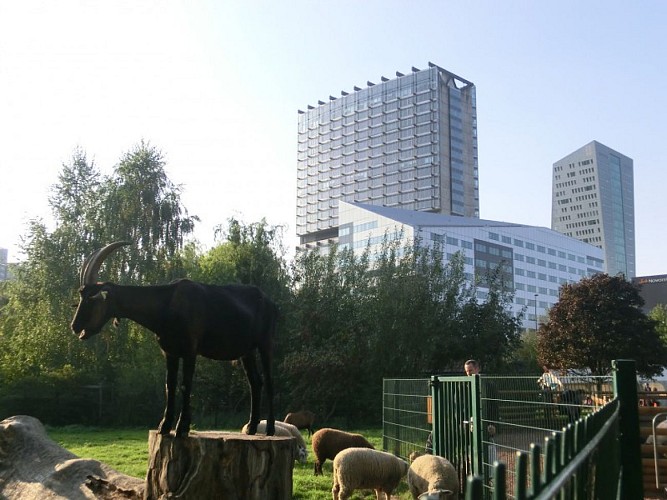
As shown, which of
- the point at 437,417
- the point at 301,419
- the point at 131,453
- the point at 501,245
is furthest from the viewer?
the point at 501,245

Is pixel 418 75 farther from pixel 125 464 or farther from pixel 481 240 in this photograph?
pixel 125 464

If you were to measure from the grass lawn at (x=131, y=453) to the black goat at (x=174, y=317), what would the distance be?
5.02m

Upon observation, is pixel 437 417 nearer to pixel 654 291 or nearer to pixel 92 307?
pixel 92 307

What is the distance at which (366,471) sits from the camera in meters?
9.05

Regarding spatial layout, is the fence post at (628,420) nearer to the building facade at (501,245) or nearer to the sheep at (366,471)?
the sheep at (366,471)

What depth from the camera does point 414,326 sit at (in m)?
24.1

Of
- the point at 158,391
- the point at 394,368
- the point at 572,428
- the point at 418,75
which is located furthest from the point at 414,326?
the point at 418,75

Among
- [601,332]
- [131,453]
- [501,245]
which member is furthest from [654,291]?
[131,453]

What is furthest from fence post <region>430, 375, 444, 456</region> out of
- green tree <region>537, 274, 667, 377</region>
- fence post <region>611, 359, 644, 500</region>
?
green tree <region>537, 274, 667, 377</region>

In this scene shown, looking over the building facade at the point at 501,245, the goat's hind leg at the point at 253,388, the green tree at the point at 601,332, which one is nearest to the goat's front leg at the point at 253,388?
the goat's hind leg at the point at 253,388

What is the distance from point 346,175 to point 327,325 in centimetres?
11571

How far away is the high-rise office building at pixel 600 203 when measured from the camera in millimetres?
179875

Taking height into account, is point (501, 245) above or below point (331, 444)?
above

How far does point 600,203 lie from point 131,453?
598ft
